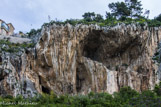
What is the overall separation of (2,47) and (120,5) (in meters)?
18.0

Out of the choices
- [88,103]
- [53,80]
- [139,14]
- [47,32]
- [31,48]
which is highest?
[139,14]

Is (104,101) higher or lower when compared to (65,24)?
lower

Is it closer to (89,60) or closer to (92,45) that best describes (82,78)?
(89,60)

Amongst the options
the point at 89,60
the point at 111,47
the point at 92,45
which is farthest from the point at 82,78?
the point at 111,47

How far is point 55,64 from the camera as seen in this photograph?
24297 mm

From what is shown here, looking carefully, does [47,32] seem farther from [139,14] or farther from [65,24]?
[139,14]

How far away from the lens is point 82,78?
2645cm

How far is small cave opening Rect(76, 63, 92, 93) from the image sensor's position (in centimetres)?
2591

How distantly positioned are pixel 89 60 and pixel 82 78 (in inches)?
77.7

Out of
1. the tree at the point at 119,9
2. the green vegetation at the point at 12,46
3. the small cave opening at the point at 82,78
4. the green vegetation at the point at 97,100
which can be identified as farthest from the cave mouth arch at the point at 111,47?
the tree at the point at 119,9

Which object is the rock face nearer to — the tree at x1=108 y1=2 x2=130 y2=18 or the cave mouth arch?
the cave mouth arch

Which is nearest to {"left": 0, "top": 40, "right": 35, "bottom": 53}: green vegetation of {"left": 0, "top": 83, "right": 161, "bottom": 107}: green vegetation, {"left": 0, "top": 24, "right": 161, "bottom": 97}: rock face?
{"left": 0, "top": 24, "right": 161, "bottom": 97}: rock face

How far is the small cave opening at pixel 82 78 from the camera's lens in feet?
85.0

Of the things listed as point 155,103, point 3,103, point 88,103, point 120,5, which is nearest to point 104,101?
point 88,103
